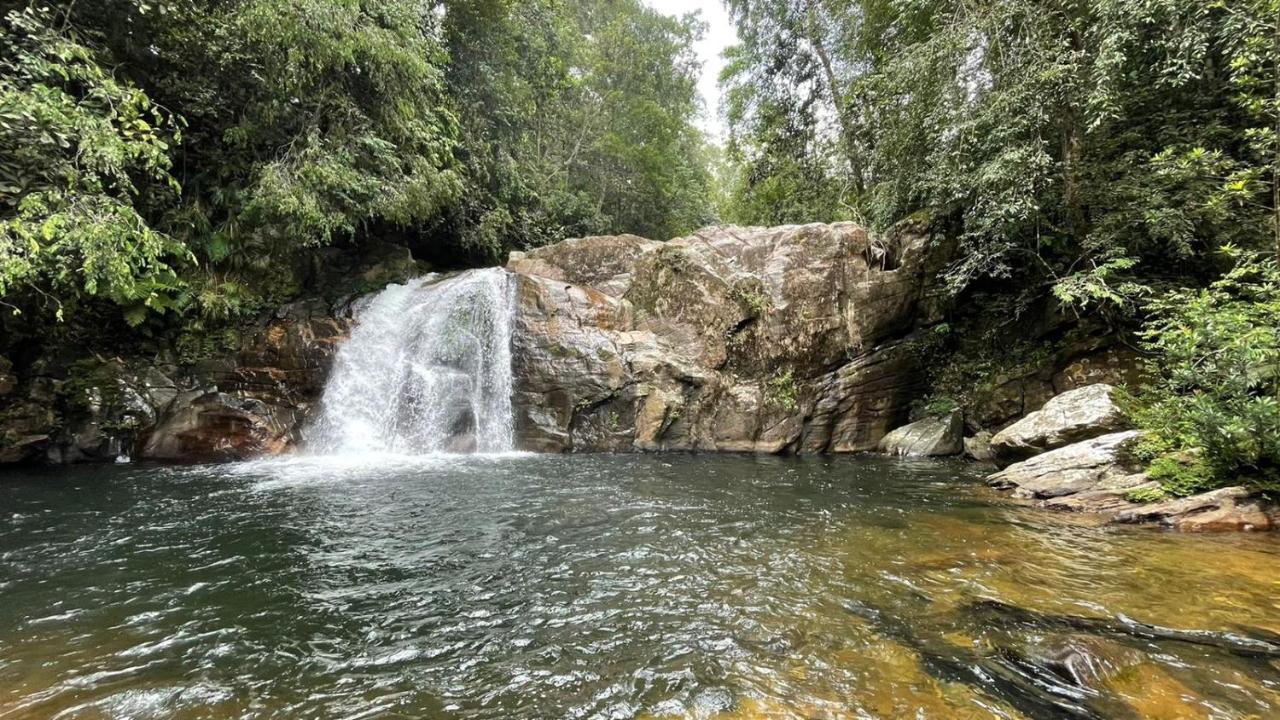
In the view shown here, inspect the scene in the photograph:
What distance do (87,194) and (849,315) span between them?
42.7 feet

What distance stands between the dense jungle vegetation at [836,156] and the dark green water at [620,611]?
2907 mm

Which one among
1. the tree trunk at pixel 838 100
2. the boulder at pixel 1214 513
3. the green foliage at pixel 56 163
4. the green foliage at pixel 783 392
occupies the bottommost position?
the boulder at pixel 1214 513

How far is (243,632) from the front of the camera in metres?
3.52

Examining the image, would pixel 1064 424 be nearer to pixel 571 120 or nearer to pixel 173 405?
pixel 173 405

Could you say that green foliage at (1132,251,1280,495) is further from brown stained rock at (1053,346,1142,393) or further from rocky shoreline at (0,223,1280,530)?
rocky shoreline at (0,223,1280,530)

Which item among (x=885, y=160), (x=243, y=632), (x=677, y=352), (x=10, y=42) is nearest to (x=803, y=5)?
(x=885, y=160)

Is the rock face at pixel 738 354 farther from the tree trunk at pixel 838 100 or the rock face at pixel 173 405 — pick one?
the rock face at pixel 173 405

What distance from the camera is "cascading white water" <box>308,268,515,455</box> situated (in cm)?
1113

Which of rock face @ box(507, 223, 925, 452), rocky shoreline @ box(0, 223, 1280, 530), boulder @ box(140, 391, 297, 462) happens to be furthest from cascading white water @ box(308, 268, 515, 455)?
boulder @ box(140, 391, 297, 462)

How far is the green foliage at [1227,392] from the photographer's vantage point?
5.21m

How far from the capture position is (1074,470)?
6879 mm

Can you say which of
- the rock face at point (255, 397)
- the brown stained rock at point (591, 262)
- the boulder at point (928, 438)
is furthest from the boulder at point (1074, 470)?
the rock face at point (255, 397)

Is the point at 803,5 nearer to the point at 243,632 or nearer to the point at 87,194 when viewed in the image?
the point at 87,194

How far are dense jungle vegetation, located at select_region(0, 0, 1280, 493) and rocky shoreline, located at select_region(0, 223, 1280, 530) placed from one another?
0.98m
